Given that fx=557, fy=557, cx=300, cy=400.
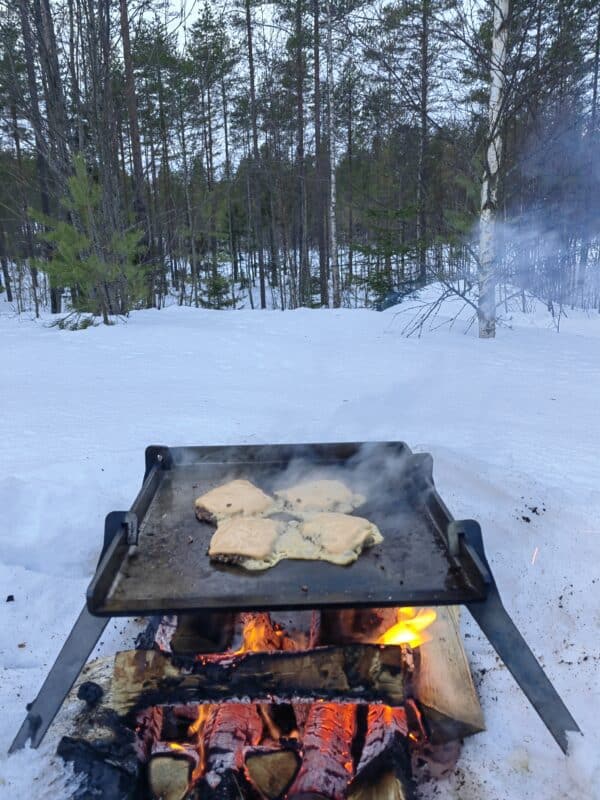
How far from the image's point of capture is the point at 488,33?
8.39 m

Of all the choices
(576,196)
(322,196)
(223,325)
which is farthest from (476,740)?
(322,196)

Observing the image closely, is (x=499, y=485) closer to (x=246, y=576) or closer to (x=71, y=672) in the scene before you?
(x=246, y=576)

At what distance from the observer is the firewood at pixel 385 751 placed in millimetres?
1569

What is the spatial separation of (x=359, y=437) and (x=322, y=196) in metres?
18.6

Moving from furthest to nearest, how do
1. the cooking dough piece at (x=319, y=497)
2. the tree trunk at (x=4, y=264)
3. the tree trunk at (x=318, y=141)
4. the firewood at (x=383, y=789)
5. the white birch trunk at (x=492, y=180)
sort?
the tree trunk at (x=4, y=264) < the tree trunk at (x=318, y=141) < the white birch trunk at (x=492, y=180) < the cooking dough piece at (x=319, y=497) < the firewood at (x=383, y=789)

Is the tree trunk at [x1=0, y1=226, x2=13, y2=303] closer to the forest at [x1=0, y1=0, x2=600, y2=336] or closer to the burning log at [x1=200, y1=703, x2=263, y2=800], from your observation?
the forest at [x1=0, y1=0, x2=600, y2=336]

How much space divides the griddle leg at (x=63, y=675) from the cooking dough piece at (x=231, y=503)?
0.58 m

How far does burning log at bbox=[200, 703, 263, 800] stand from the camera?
1.62 meters

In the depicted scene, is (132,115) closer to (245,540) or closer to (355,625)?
(245,540)

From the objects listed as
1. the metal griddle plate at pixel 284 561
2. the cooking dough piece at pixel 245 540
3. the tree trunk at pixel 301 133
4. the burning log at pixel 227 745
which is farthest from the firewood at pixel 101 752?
the tree trunk at pixel 301 133

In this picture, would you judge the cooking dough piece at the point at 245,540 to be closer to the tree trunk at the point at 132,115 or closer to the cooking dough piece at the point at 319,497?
the cooking dough piece at the point at 319,497

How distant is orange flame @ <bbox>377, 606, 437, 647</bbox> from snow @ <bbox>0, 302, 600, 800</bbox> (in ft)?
0.93

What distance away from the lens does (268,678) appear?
5.79 ft

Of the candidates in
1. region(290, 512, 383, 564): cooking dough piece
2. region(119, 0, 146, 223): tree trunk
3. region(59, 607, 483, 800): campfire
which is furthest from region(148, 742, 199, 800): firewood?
region(119, 0, 146, 223): tree trunk
